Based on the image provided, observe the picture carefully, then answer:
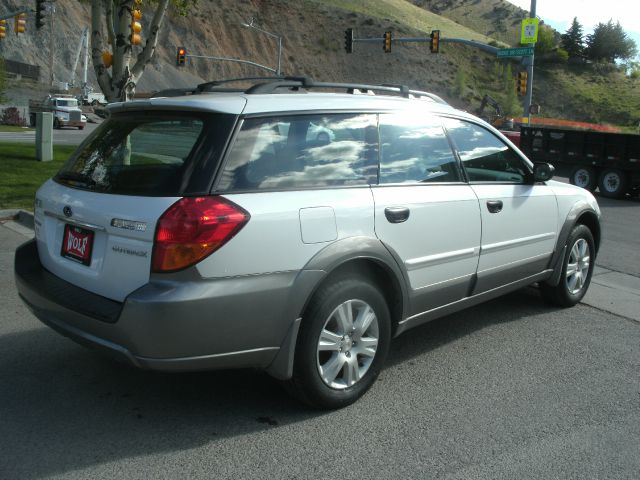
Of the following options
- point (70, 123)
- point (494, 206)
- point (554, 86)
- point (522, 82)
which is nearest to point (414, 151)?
point (494, 206)

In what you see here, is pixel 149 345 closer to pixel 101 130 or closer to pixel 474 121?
pixel 101 130

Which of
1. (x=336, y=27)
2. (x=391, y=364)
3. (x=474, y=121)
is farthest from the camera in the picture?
(x=336, y=27)

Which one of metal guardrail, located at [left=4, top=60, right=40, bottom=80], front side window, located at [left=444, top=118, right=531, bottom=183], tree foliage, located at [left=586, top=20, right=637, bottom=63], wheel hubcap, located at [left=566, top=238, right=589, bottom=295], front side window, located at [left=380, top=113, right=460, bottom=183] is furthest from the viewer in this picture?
tree foliage, located at [left=586, top=20, right=637, bottom=63]

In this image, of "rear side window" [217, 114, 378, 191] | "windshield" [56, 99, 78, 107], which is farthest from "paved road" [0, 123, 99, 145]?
"rear side window" [217, 114, 378, 191]

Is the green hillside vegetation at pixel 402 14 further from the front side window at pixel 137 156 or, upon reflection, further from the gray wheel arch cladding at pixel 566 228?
the front side window at pixel 137 156

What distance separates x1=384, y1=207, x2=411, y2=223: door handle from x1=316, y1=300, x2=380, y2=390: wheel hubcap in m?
0.52

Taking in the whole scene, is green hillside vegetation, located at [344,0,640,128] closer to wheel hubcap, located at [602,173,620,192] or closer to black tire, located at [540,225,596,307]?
wheel hubcap, located at [602,173,620,192]

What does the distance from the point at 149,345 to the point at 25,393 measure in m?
1.19

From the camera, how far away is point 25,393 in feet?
12.5

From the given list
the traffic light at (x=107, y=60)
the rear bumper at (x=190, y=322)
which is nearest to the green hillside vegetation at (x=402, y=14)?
the traffic light at (x=107, y=60)

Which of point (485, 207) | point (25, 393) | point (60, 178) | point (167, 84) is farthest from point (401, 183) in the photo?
point (167, 84)

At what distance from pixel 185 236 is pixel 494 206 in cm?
240

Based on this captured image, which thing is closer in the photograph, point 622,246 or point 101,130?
point 101,130

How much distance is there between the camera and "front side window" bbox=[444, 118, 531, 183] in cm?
460
